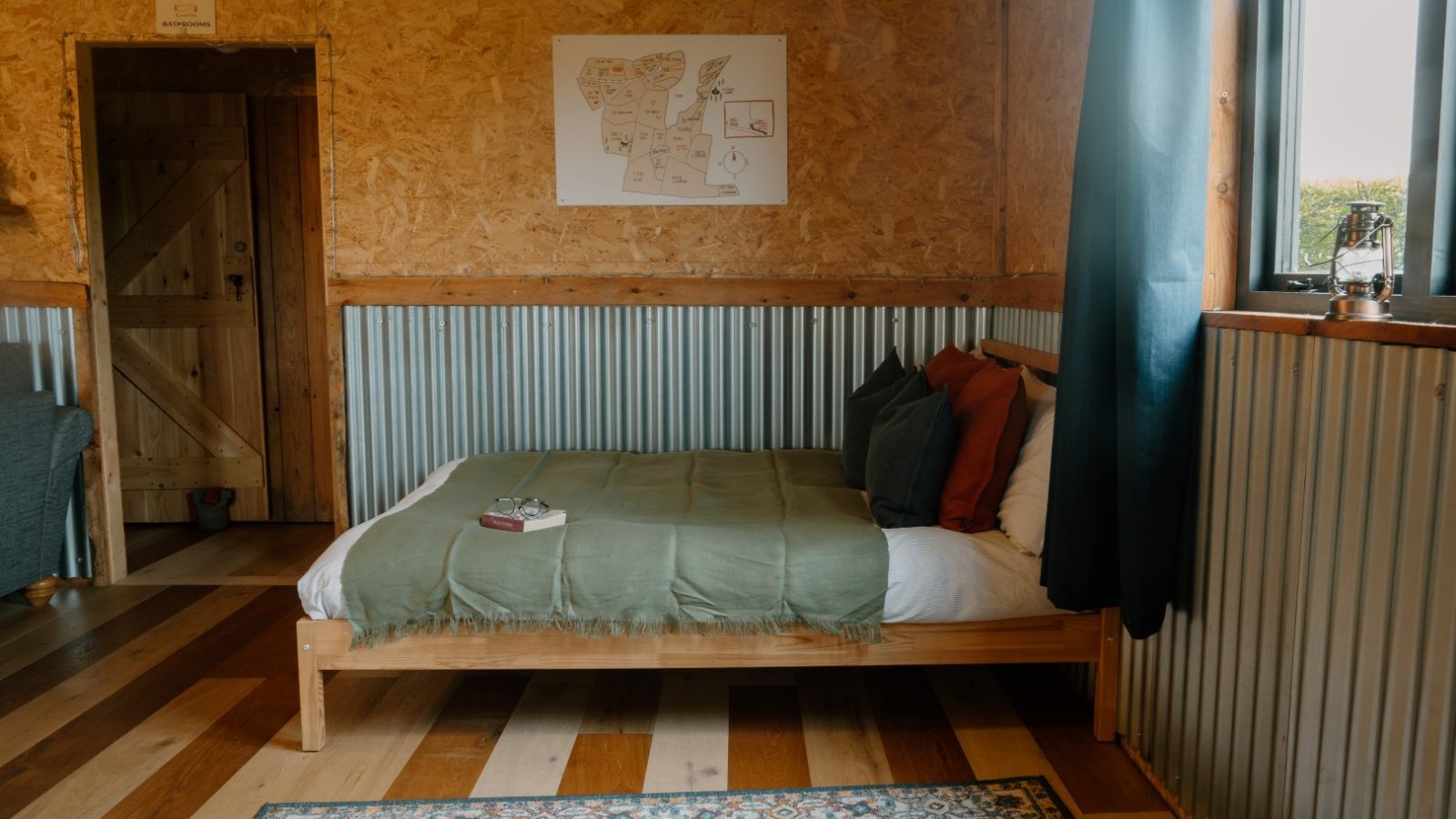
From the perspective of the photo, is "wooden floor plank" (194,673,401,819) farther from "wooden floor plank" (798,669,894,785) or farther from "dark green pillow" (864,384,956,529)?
"dark green pillow" (864,384,956,529)

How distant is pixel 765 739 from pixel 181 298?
379 cm

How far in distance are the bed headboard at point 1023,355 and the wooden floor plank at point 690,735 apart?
1292mm

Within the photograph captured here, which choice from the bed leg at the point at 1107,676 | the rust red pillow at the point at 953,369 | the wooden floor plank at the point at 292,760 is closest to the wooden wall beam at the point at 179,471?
the wooden floor plank at the point at 292,760

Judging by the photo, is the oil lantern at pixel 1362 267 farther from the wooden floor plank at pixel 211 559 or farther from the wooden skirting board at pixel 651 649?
the wooden floor plank at pixel 211 559

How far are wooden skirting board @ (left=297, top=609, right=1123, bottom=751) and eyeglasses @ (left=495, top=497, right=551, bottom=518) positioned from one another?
1.18 feet

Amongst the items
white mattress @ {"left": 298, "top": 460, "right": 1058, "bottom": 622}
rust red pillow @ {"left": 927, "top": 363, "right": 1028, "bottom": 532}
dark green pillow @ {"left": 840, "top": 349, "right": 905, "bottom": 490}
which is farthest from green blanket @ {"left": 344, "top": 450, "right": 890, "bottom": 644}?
dark green pillow @ {"left": 840, "top": 349, "right": 905, "bottom": 490}

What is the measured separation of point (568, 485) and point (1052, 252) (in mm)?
1647

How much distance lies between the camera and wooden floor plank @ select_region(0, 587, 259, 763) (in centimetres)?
273

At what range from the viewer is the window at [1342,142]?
1.77 metres

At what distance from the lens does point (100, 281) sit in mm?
4102

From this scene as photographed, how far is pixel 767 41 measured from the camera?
398cm

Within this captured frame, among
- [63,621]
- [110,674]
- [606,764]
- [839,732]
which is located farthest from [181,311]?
[839,732]

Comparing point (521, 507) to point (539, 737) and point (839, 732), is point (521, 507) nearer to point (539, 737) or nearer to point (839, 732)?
point (539, 737)

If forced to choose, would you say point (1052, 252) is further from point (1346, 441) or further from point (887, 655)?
point (1346, 441)
